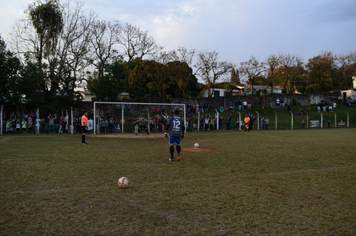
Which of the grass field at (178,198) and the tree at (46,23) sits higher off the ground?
the tree at (46,23)

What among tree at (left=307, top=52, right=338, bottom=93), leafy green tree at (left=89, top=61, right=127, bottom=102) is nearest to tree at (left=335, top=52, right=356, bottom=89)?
tree at (left=307, top=52, right=338, bottom=93)

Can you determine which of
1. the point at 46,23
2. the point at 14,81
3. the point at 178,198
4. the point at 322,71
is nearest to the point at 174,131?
the point at 178,198

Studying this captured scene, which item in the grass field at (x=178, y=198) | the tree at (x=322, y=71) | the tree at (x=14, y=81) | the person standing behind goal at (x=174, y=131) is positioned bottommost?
the grass field at (x=178, y=198)

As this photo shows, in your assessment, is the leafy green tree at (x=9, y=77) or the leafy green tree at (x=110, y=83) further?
the leafy green tree at (x=110, y=83)

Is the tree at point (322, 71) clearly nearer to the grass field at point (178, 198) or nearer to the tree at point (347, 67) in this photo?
the tree at point (347, 67)

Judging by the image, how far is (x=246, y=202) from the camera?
5070mm

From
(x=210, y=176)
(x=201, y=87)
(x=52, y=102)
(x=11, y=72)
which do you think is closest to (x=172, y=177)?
(x=210, y=176)

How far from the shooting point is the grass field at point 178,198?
395 centimetres

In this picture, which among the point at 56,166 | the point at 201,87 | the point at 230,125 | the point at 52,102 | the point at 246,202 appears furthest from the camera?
the point at 201,87

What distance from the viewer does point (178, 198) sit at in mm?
5301

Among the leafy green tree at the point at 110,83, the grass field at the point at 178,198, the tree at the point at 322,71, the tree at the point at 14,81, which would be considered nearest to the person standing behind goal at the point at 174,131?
the grass field at the point at 178,198

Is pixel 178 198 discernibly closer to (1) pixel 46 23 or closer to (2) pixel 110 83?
(2) pixel 110 83

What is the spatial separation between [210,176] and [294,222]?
3289 millimetres

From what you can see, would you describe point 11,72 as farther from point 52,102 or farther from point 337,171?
point 337,171
